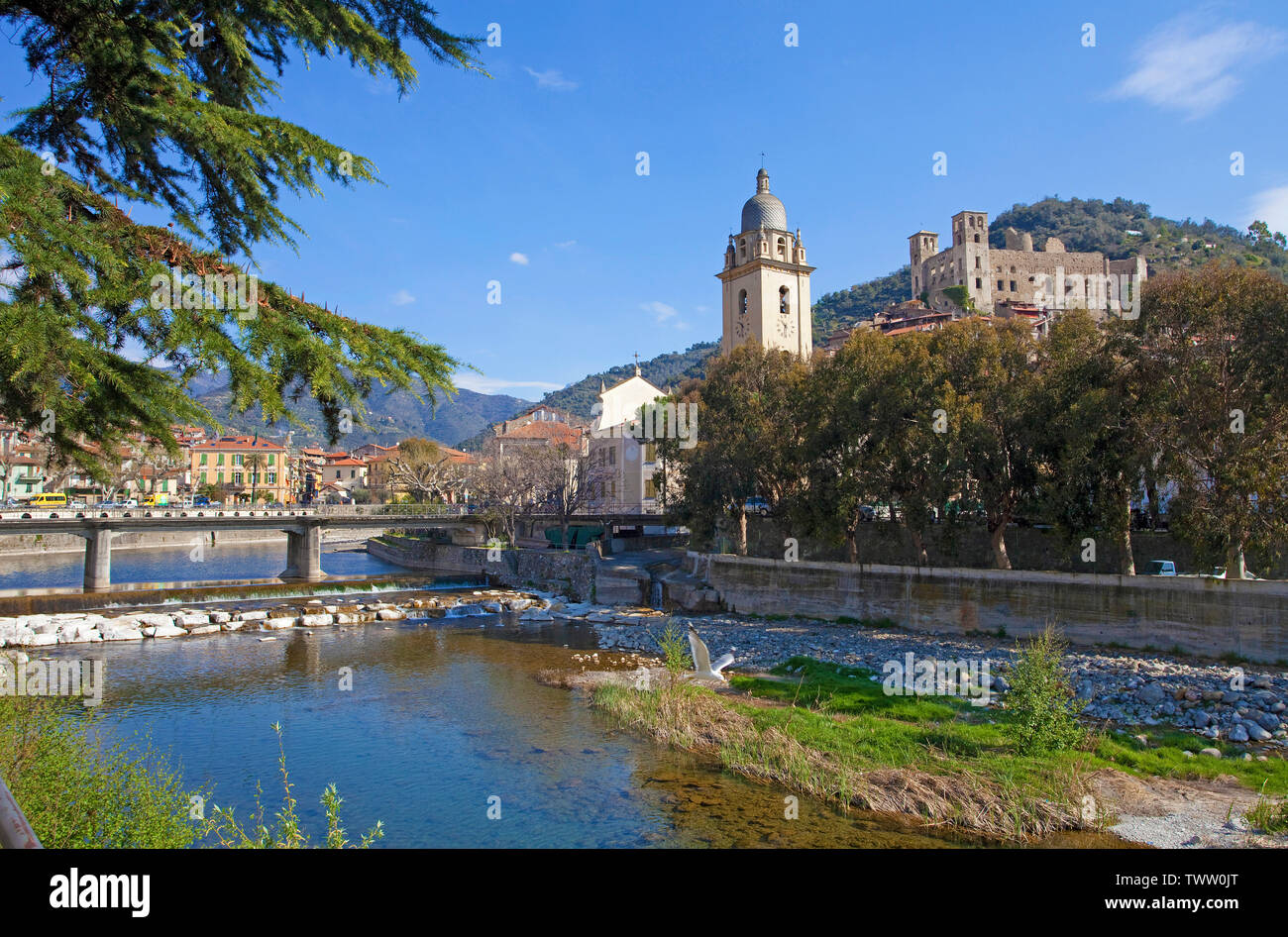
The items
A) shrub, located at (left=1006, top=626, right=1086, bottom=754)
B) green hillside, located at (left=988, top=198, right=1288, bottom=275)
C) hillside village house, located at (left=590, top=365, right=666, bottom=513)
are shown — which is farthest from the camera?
green hillside, located at (left=988, top=198, right=1288, bottom=275)

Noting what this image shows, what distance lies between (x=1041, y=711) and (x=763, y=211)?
4839 centimetres

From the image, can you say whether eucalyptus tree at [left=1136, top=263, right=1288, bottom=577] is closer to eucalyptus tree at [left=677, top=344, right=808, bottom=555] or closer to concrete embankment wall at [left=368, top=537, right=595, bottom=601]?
eucalyptus tree at [left=677, top=344, right=808, bottom=555]

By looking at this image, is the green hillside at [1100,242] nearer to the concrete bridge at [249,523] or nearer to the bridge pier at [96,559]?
the concrete bridge at [249,523]

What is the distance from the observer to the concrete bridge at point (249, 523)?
3931 cm

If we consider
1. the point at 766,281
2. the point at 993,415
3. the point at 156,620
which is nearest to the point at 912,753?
the point at 993,415

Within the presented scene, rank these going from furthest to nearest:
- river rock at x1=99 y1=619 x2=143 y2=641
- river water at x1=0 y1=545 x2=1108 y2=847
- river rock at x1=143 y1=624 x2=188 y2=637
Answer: river rock at x1=143 y1=624 x2=188 y2=637
river rock at x1=99 y1=619 x2=143 y2=641
river water at x1=0 y1=545 x2=1108 y2=847

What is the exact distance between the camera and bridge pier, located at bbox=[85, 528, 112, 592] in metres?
39.2

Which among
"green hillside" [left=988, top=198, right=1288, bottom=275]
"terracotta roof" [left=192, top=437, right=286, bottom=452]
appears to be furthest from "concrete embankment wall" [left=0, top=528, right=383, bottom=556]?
"green hillside" [left=988, top=198, right=1288, bottom=275]

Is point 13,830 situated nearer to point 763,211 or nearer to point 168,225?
point 168,225

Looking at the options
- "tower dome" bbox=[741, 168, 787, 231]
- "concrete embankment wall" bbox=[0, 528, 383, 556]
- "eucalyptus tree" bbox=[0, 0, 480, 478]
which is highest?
"tower dome" bbox=[741, 168, 787, 231]

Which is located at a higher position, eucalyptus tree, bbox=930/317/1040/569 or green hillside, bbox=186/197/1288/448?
green hillside, bbox=186/197/1288/448

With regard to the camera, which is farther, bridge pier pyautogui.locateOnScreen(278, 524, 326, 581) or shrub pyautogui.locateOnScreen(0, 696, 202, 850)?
bridge pier pyautogui.locateOnScreen(278, 524, 326, 581)

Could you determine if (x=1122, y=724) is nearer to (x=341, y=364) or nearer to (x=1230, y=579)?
(x=1230, y=579)

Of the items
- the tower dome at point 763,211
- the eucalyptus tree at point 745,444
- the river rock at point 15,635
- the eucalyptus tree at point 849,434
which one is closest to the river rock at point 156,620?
the river rock at point 15,635
